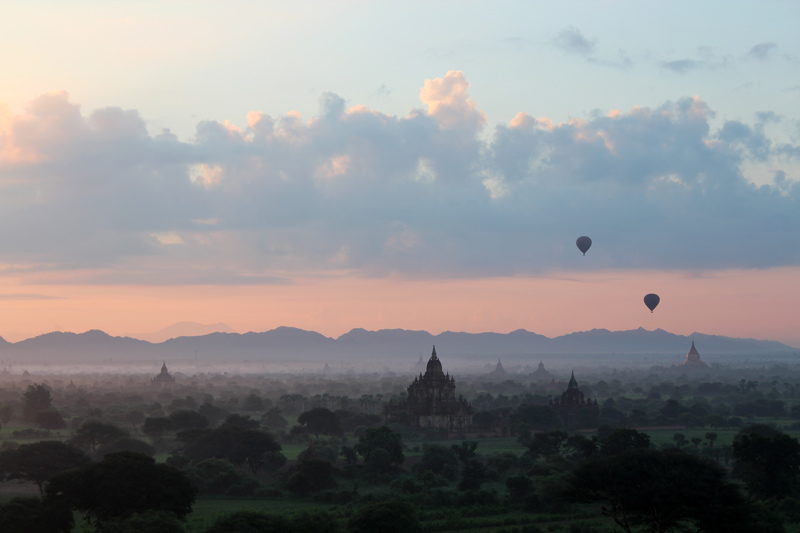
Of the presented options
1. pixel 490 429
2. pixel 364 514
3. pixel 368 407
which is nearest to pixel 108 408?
pixel 368 407

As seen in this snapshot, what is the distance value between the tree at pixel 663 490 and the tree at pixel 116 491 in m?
20.9

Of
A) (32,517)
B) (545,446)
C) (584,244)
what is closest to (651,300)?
(584,244)

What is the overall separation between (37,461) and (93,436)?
26.4 m

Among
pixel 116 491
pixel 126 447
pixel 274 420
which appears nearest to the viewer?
pixel 116 491

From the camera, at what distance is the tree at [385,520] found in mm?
42156

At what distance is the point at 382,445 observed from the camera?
72625mm

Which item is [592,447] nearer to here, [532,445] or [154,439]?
[532,445]

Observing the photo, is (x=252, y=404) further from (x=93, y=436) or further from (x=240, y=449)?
(x=240, y=449)

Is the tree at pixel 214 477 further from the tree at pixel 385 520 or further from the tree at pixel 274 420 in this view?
the tree at pixel 274 420

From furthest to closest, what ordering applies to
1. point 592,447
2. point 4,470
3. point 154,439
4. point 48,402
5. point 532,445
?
point 48,402 < point 154,439 < point 532,445 < point 592,447 < point 4,470

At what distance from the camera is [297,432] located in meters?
102

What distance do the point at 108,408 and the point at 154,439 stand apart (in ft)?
154

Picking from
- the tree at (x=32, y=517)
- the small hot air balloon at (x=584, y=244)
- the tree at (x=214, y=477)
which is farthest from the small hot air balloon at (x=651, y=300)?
the tree at (x=32, y=517)

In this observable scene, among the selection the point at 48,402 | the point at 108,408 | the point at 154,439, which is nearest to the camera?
the point at 154,439
